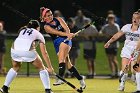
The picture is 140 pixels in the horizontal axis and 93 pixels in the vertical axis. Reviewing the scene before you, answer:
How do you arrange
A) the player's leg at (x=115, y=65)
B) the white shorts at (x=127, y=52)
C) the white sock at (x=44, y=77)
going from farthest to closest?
1. the player's leg at (x=115, y=65)
2. the white shorts at (x=127, y=52)
3. the white sock at (x=44, y=77)

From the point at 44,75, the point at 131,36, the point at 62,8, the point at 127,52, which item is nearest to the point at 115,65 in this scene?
the point at 127,52

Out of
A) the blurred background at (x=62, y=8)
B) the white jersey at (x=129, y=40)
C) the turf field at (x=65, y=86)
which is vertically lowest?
the turf field at (x=65, y=86)

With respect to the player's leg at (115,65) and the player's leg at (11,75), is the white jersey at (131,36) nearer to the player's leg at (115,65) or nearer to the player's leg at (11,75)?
the player's leg at (11,75)

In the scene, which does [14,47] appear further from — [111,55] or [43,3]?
[43,3]

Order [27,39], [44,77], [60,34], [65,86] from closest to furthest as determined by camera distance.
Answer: [44,77] < [27,39] < [60,34] < [65,86]

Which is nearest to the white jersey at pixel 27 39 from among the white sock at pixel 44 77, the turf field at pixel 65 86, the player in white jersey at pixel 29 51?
the player in white jersey at pixel 29 51

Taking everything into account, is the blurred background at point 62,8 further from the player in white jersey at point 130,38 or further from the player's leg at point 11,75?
the player's leg at point 11,75

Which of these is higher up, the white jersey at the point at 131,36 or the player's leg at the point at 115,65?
the white jersey at the point at 131,36

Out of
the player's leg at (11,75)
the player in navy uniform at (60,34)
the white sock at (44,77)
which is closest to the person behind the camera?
the white sock at (44,77)

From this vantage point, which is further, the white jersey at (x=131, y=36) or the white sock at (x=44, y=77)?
the white jersey at (x=131, y=36)

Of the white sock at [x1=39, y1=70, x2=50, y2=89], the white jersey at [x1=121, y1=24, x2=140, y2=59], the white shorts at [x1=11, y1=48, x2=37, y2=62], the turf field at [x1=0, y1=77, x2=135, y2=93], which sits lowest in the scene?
the turf field at [x1=0, y1=77, x2=135, y2=93]

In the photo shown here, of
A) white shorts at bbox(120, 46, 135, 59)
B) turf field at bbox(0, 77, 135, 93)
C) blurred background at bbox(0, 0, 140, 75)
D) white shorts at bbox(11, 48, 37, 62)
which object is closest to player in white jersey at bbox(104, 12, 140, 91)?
white shorts at bbox(120, 46, 135, 59)

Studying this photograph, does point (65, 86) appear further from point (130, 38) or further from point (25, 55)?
point (25, 55)

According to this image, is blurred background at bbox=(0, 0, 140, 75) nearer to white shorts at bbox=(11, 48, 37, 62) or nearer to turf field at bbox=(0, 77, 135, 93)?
turf field at bbox=(0, 77, 135, 93)
